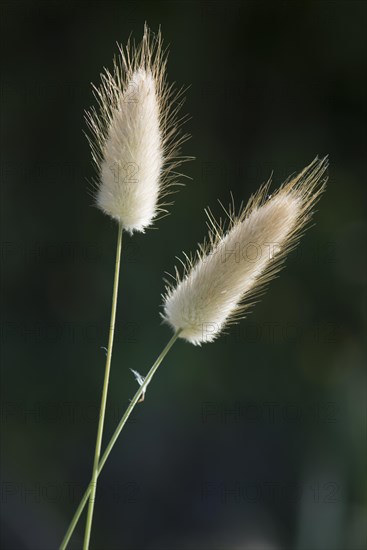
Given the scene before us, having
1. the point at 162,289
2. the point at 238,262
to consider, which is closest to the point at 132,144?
the point at 238,262

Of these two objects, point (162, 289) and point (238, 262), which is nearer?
point (238, 262)

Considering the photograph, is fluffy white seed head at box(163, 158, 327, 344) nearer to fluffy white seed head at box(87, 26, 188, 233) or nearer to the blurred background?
fluffy white seed head at box(87, 26, 188, 233)

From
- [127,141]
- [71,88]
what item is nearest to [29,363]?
[71,88]

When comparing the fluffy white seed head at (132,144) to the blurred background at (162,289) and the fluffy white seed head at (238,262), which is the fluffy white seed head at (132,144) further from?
the blurred background at (162,289)

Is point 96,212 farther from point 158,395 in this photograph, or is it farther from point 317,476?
point 317,476

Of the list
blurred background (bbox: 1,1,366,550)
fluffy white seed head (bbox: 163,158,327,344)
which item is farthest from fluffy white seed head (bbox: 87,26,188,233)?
blurred background (bbox: 1,1,366,550)

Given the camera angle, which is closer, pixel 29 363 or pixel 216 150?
pixel 29 363

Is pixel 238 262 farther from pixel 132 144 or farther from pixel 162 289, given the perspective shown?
pixel 162 289
